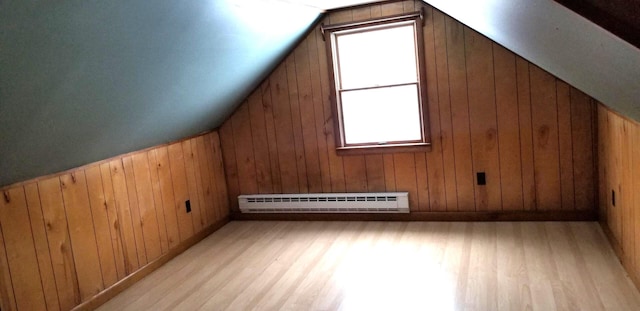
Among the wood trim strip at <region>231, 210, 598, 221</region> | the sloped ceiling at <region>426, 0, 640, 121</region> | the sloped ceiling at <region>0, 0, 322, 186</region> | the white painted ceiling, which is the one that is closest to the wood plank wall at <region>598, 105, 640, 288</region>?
the wood trim strip at <region>231, 210, 598, 221</region>

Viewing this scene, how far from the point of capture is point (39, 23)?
1.80 metres

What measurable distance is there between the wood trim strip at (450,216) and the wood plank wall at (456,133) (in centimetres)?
4

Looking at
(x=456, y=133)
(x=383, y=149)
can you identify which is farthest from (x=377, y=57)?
(x=456, y=133)

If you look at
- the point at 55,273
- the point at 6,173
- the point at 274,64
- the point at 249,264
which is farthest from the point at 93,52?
the point at 274,64

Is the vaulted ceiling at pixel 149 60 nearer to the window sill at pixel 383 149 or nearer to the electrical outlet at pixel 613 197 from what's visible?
the electrical outlet at pixel 613 197

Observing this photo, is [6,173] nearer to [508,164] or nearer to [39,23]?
[39,23]

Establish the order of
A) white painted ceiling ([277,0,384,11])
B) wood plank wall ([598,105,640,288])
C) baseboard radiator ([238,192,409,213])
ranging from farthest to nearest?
1. baseboard radiator ([238,192,409,213])
2. white painted ceiling ([277,0,384,11])
3. wood plank wall ([598,105,640,288])

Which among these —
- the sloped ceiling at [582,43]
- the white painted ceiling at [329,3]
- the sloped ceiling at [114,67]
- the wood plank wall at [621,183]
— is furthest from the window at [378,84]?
the sloped ceiling at [582,43]

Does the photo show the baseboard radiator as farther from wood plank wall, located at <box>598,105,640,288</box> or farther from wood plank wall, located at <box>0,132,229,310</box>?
wood plank wall, located at <box>598,105,640,288</box>

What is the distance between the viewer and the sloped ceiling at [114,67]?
1926mm

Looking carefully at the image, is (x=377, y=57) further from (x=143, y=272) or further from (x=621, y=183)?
(x=143, y=272)

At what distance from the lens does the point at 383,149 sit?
14.1ft

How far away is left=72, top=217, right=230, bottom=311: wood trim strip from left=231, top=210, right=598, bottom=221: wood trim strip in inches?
20.1

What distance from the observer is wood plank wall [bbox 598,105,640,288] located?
2.68m
